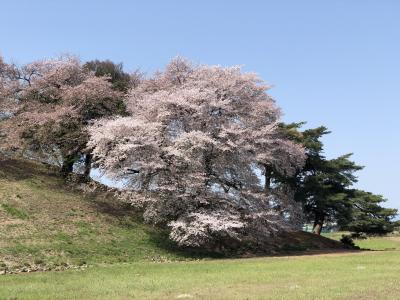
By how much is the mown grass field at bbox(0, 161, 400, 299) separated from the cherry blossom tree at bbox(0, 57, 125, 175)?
2.43m

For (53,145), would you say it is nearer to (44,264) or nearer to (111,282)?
(44,264)

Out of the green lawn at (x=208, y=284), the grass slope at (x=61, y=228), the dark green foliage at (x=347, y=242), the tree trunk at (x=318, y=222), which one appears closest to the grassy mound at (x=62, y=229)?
the grass slope at (x=61, y=228)

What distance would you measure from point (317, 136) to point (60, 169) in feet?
80.7

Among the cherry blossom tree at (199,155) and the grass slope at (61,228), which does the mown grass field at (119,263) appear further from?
the cherry blossom tree at (199,155)

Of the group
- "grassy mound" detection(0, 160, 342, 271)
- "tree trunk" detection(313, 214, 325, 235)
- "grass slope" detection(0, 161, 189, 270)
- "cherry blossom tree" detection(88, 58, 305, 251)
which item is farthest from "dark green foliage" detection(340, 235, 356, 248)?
"grass slope" detection(0, 161, 189, 270)

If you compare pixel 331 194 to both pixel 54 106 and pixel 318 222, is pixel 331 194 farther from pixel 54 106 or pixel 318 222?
pixel 54 106

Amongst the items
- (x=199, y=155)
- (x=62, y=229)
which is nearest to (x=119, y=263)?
(x=62, y=229)

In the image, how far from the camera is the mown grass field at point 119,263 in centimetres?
1334

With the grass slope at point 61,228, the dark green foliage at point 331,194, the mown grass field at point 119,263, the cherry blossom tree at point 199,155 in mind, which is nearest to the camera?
the mown grass field at point 119,263

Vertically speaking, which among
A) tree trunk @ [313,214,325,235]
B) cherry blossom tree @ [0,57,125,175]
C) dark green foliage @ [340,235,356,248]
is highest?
cherry blossom tree @ [0,57,125,175]

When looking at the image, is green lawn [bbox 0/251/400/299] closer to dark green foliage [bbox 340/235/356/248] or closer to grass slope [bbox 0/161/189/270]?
grass slope [bbox 0/161/189/270]

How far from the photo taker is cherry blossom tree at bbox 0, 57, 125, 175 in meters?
35.1

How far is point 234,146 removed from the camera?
31.2 m

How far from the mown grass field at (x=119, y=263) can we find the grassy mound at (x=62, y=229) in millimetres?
52
